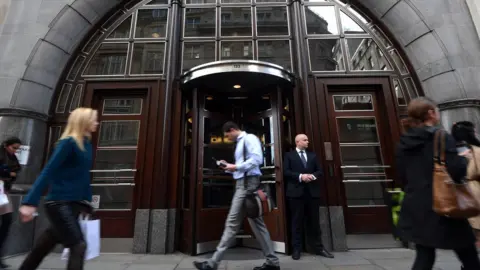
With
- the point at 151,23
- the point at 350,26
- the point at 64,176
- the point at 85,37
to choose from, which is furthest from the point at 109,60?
the point at 350,26

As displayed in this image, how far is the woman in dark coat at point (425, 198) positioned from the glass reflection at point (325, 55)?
384cm

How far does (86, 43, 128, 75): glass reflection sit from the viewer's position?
6301 millimetres

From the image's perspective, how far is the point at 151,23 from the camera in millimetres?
6738

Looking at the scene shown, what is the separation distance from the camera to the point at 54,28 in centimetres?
605

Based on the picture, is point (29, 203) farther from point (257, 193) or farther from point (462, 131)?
point (462, 131)

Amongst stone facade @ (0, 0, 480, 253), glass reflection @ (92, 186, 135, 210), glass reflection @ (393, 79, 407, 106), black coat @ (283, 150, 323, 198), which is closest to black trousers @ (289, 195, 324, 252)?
black coat @ (283, 150, 323, 198)

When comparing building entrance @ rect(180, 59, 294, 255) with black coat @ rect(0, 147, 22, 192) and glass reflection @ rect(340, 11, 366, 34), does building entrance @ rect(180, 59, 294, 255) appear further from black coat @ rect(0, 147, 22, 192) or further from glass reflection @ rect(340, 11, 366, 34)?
black coat @ rect(0, 147, 22, 192)

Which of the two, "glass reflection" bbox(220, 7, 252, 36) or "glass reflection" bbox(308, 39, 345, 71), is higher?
"glass reflection" bbox(220, 7, 252, 36)

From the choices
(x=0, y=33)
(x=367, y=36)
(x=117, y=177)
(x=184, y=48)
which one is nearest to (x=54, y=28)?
(x=0, y=33)

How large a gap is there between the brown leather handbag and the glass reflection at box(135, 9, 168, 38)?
6.06 meters

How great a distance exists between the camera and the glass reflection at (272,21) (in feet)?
21.6

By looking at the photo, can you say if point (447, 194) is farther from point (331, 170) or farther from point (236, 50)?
point (236, 50)

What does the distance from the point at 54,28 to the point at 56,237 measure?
547 centimetres

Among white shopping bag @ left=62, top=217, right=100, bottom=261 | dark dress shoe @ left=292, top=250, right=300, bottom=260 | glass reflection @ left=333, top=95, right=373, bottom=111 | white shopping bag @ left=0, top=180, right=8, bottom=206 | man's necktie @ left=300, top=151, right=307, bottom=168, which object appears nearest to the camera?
white shopping bag @ left=62, top=217, right=100, bottom=261
